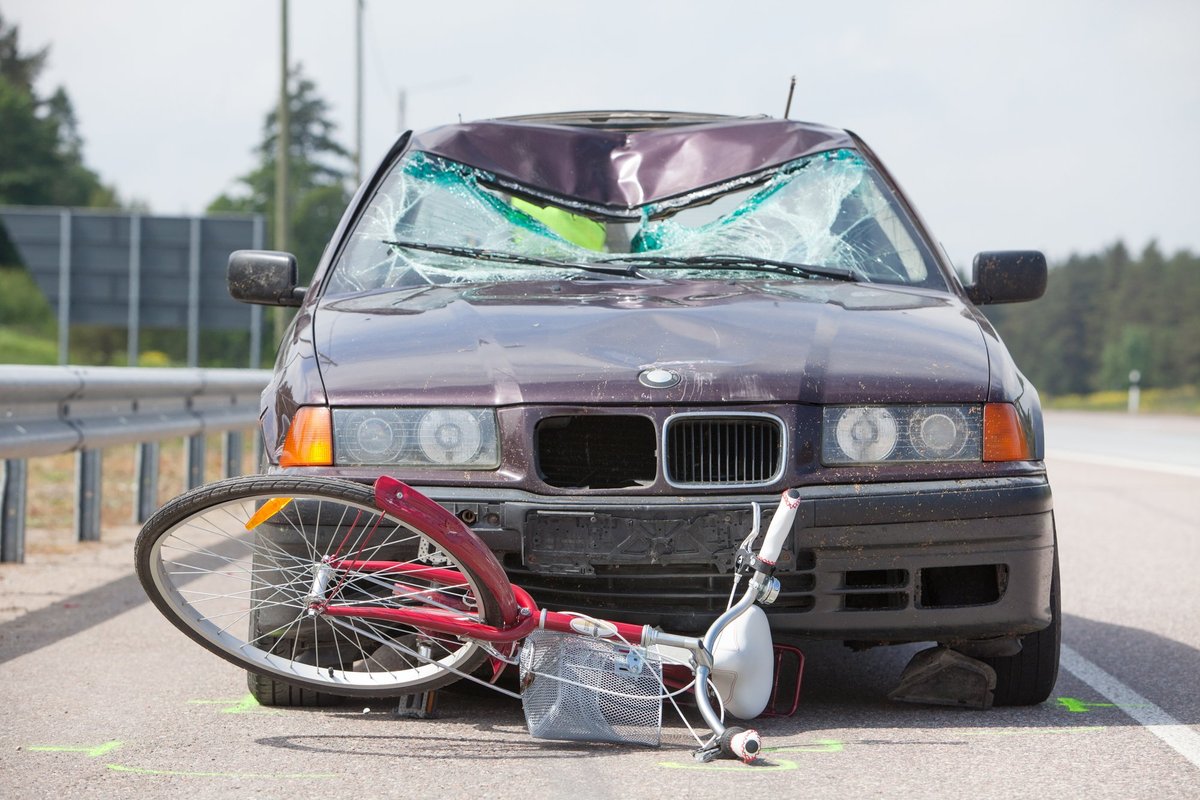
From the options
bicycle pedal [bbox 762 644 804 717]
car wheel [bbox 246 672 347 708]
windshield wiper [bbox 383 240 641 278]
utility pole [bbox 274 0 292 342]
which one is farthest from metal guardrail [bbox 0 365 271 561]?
utility pole [bbox 274 0 292 342]

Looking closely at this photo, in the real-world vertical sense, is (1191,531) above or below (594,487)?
below

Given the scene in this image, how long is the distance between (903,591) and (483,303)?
1451mm

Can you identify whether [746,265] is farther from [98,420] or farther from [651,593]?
[98,420]

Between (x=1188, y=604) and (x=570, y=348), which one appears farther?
(x=1188, y=604)

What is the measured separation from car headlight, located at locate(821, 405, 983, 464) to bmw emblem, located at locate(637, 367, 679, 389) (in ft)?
1.33

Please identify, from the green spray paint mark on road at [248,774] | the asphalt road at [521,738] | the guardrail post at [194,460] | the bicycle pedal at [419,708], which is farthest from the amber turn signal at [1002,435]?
the guardrail post at [194,460]

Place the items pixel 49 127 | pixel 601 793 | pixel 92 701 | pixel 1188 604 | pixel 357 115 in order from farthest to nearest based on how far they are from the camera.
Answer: pixel 49 127, pixel 357 115, pixel 1188 604, pixel 92 701, pixel 601 793

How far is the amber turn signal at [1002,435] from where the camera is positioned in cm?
413

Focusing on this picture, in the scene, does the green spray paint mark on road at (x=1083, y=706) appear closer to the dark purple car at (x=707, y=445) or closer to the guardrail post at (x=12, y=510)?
the dark purple car at (x=707, y=445)

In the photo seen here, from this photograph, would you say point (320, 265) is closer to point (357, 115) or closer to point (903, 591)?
point (903, 591)

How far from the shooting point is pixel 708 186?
559 centimetres

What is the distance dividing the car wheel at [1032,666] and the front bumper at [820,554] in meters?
0.24

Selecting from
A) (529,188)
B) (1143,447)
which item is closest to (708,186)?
(529,188)

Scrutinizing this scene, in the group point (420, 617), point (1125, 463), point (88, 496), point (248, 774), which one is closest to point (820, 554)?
point (420, 617)
